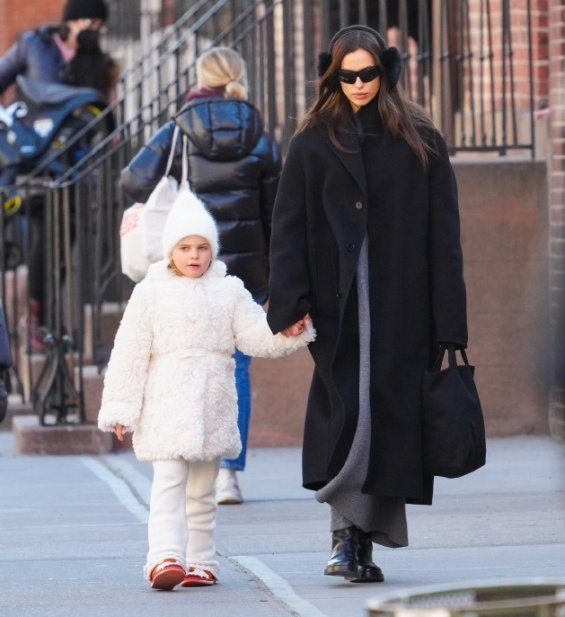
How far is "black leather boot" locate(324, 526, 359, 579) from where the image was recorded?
6053 mm

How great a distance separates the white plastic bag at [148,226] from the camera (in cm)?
843

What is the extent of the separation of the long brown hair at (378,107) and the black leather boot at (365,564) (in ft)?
4.10

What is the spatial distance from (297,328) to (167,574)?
907mm

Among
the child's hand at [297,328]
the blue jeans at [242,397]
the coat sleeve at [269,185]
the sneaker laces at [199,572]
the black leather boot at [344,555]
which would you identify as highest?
the coat sleeve at [269,185]

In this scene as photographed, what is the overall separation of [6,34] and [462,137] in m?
14.8

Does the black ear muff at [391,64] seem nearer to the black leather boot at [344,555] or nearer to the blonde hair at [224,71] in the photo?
the black leather boot at [344,555]

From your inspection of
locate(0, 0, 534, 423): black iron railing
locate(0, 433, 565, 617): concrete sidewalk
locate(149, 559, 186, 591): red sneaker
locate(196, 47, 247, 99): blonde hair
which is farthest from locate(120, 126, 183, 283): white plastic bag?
locate(149, 559, 186, 591): red sneaker

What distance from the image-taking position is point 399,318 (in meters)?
6.05

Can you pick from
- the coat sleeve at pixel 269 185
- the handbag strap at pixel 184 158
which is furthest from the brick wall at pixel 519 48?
the handbag strap at pixel 184 158

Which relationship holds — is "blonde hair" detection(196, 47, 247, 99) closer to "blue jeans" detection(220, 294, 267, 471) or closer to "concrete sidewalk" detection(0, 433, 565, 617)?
"blue jeans" detection(220, 294, 267, 471)

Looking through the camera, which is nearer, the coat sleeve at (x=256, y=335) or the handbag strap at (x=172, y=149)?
the coat sleeve at (x=256, y=335)

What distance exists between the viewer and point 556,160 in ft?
34.0

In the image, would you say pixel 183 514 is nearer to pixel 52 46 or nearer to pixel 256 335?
pixel 256 335

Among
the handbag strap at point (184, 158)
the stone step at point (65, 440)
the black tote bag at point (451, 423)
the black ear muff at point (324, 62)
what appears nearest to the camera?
the black tote bag at point (451, 423)
